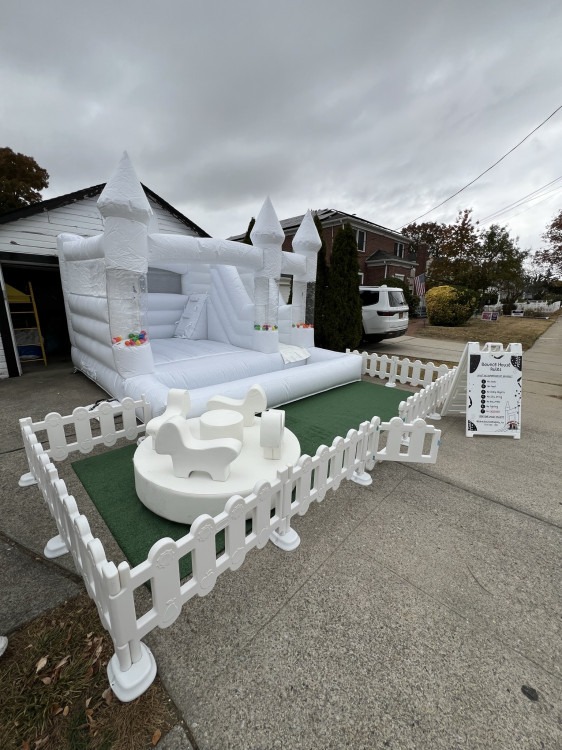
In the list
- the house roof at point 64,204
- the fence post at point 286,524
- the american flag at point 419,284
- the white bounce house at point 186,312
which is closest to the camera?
the fence post at point 286,524

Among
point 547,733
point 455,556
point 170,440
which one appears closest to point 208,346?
point 170,440

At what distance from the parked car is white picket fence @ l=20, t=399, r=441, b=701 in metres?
8.01

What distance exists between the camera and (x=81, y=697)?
1.58 m

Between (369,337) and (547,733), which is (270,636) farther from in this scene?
(369,337)

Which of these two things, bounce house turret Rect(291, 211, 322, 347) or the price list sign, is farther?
bounce house turret Rect(291, 211, 322, 347)

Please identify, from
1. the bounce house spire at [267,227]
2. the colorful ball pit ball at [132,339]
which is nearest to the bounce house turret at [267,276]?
the bounce house spire at [267,227]

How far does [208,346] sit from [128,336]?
90.6 inches

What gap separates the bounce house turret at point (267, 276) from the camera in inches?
249

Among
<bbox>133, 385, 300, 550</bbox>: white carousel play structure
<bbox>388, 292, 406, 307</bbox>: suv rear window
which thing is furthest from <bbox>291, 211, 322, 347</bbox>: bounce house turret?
<bbox>133, 385, 300, 550</bbox>: white carousel play structure

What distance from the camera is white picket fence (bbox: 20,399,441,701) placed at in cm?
157

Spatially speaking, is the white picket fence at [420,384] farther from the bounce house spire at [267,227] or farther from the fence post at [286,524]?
the bounce house spire at [267,227]

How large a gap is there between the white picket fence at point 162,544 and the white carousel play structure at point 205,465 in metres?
0.23

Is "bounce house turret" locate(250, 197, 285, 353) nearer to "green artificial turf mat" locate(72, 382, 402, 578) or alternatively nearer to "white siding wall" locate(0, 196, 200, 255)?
"green artificial turf mat" locate(72, 382, 402, 578)

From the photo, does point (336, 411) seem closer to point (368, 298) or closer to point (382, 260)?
point (368, 298)
